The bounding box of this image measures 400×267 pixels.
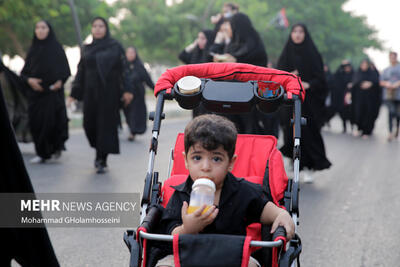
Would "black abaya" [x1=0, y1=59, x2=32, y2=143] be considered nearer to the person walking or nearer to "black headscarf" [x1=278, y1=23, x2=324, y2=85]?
"black headscarf" [x1=278, y1=23, x2=324, y2=85]

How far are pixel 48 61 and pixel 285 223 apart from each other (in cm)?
661

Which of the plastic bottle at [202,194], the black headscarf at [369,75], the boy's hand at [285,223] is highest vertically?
the plastic bottle at [202,194]

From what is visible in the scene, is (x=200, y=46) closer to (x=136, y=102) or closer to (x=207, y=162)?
(x=136, y=102)

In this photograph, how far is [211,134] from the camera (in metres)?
2.64

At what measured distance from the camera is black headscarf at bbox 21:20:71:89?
8586 mm

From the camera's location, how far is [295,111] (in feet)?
11.7

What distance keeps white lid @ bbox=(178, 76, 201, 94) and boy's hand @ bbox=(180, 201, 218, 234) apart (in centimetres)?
113

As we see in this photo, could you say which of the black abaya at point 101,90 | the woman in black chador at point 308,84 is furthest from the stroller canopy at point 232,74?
the black abaya at point 101,90

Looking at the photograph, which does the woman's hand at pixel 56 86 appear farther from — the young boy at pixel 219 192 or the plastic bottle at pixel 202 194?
the plastic bottle at pixel 202 194

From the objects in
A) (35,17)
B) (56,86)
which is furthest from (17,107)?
(35,17)

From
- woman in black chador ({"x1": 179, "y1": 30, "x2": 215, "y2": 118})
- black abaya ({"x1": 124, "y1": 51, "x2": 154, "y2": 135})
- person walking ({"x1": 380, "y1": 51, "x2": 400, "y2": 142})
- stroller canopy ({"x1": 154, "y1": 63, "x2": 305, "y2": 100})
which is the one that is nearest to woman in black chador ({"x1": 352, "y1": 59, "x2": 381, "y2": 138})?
person walking ({"x1": 380, "y1": 51, "x2": 400, "y2": 142})

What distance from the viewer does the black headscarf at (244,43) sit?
6.73m

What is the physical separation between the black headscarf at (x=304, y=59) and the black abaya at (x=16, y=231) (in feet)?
17.7

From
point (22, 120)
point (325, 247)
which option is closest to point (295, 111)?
point (325, 247)
